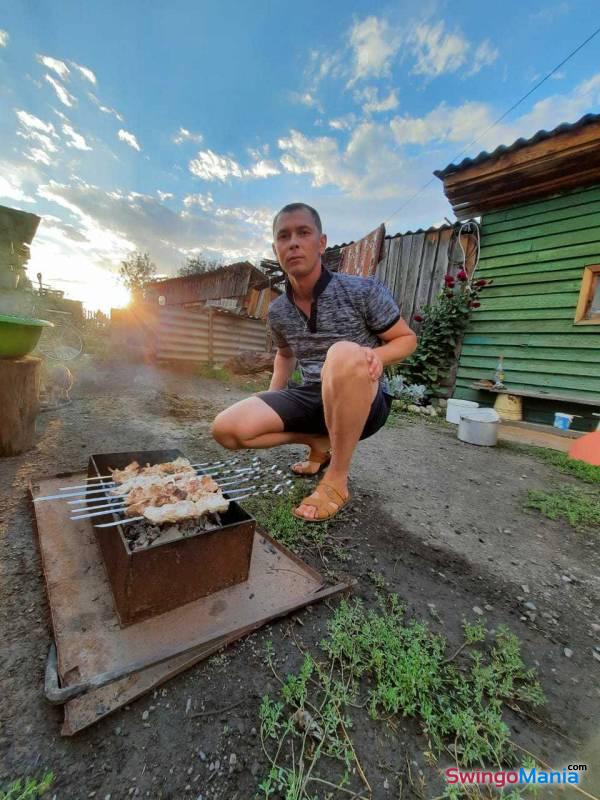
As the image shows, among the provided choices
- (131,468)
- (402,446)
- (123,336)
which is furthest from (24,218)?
(402,446)

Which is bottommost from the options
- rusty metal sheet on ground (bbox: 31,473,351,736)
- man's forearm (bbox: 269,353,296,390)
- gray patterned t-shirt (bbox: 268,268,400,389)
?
rusty metal sheet on ground (bbox: 31,473,351,736)

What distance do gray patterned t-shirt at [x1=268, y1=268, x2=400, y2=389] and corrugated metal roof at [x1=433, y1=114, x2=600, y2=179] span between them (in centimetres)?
433

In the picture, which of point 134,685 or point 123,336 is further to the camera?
point 123,336

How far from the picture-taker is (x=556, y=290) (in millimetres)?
4898

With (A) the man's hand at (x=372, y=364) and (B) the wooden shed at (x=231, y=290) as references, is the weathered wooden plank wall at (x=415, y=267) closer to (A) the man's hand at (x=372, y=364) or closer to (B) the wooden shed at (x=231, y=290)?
(A) the man's hand at (x=372, y=364)

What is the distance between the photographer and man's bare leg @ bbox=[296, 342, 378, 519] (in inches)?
72.2

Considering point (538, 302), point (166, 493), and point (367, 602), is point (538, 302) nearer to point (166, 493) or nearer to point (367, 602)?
point (367, 602)

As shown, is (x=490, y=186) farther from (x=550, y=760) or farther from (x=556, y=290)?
(x=550, y=760)

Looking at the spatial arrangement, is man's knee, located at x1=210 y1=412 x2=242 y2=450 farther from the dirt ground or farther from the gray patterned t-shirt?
the dirt ground

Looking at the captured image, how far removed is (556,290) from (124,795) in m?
6.53

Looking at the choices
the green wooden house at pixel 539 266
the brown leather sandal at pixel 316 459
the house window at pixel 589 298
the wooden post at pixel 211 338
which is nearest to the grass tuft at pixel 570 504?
the brown leather sandal at pixel 316 459

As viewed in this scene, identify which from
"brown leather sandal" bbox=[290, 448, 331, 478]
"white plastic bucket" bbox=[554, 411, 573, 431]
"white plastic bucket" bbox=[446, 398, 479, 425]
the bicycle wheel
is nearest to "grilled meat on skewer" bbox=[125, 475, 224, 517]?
"brown leather sandal" bbox=[290, 448, 331, 478]

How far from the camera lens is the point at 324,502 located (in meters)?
2.01

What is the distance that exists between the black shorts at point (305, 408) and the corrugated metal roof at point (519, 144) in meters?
4.77
